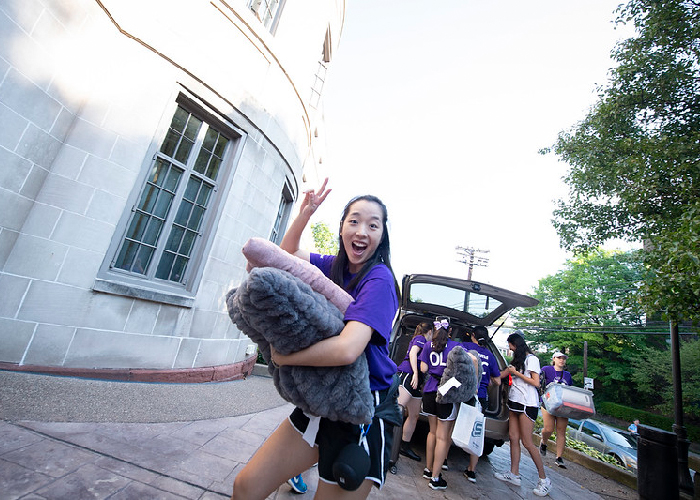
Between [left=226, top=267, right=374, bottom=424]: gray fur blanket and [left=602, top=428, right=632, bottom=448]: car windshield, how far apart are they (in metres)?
11.8

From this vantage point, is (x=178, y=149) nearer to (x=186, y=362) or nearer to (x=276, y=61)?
(x=276, y=61)

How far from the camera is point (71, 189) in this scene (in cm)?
400

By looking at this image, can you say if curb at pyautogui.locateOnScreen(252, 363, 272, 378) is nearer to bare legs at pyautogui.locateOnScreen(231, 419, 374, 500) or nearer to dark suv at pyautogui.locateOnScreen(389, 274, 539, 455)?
dark suv at pyautogui.locateOnScreen(389, 274, 539, 455)

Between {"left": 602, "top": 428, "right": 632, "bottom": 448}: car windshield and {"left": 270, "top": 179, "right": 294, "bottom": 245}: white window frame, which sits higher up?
{"left": 270, "top": 179, "right": 294, "bottom": 245}: white window frame

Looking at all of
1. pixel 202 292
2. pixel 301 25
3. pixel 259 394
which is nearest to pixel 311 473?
pixel 259 394

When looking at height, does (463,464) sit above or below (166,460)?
below

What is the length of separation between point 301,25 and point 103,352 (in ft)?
23.5

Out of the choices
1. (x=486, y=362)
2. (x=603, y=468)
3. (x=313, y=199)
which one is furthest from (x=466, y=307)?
(x=313, y=199)

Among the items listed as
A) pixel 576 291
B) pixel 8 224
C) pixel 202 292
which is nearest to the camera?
pixel 8 224

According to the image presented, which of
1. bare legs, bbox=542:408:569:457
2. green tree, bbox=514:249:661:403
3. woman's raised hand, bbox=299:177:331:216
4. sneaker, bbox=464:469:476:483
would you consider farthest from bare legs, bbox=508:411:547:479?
green tree, bbox=514:249:661:403

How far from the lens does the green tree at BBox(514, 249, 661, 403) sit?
26125 mm

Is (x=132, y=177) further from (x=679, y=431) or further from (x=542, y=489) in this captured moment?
(x=679, y=431)

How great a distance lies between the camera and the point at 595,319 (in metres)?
28.6

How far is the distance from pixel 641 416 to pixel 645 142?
25015mm
